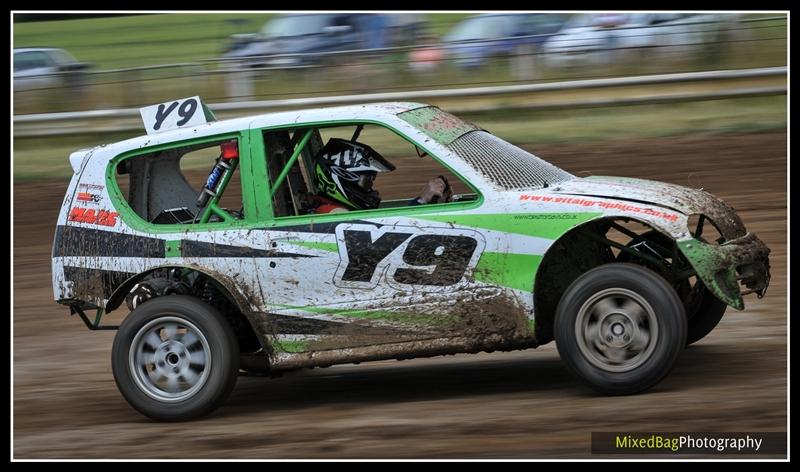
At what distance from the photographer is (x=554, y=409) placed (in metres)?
6.70

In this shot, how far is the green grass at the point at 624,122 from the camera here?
50.9ft

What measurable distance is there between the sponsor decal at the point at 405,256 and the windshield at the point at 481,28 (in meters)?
Result: 10.4

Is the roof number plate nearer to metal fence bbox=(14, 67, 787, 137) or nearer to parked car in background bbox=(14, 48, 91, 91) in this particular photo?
metal fence bbox=(14, 67, 787, 137)

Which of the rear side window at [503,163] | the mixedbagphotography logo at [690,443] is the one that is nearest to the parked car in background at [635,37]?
the rear side window at [503,163]

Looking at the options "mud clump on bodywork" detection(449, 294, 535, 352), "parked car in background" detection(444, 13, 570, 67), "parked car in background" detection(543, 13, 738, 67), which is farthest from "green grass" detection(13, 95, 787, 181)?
"mud clump on bodywork" detection(449, 294, 535, 352)

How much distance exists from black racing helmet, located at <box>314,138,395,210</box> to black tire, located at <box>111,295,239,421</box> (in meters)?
1.05

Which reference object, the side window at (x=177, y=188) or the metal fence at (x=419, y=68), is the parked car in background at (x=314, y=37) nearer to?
the metal fence at (x=419, y=68)

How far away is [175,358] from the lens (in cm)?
717

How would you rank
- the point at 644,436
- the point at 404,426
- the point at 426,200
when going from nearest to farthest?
the point at 644,436 < the point at 404,426 < the point at 426,200

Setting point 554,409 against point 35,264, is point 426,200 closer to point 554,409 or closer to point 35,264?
point 554,409

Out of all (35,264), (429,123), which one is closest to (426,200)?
(429,123)

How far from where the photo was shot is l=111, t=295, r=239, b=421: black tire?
705cm

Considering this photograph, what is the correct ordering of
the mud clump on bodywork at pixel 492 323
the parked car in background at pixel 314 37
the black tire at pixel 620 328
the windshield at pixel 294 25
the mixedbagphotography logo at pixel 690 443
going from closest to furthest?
the mixedbagphotography logo at pixel 690 443
the black tire at pixel 620 328
the mud clump on bodywork at pixel 492 323
the parked car in background at pixel 314 37
the windshield at pixel 294 25

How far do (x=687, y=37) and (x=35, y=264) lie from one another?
8.90 m
